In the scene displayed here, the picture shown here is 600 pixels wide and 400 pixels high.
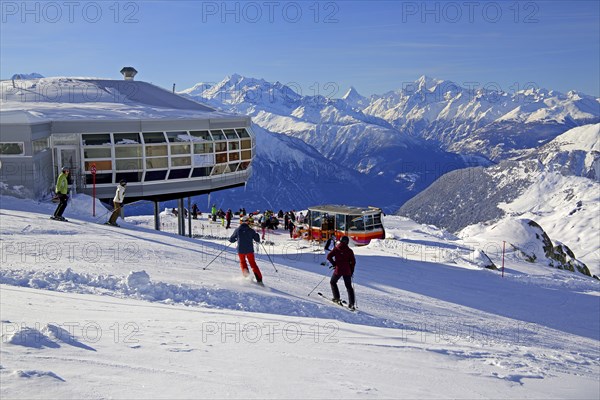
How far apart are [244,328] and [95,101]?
93.9 feet

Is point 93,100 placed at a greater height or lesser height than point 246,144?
greater

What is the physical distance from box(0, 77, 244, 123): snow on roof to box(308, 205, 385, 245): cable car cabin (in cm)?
823

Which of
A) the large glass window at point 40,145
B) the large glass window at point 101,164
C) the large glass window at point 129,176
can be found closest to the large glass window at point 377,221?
the large glass window at point 129,176

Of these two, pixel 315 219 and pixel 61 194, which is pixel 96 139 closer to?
pixel 61 194

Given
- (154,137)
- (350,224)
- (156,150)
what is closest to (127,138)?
(154,137)

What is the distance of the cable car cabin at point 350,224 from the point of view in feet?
102

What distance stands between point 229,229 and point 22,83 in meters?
16.3

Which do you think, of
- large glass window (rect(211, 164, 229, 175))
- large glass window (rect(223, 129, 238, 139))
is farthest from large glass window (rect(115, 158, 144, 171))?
large glass window (rect(223, 129, 238, 139))

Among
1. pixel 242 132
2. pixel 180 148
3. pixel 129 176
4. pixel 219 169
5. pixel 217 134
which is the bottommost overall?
pixel 129 176

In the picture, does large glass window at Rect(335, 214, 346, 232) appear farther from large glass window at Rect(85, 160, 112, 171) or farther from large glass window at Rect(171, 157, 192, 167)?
large glass window at Rect(85, 160, 112, 171)

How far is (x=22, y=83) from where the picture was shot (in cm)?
3688

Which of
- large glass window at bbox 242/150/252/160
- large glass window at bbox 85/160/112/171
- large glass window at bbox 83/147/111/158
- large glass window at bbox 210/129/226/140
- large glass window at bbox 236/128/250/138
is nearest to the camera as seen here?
large glass window at bbox 85/160/112/171

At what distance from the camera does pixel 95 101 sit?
3425 cm

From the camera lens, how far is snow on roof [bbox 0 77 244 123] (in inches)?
1121
